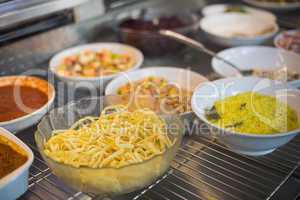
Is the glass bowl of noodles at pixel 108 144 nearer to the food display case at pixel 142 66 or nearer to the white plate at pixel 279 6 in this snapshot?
the food display case at pixel 142 66

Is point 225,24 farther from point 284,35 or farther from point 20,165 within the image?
point 20,165

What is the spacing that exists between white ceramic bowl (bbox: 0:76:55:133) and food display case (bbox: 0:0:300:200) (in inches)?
1.7

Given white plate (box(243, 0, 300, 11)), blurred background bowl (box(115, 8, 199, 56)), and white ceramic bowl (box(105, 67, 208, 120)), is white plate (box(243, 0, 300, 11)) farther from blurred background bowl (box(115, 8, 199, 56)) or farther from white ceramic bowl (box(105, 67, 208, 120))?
white ceramic bowl (box(105, 67, 208, 120))

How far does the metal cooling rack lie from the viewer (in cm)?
98

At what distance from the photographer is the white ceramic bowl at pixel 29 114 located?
1.13 metres

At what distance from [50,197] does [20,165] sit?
0.37ft

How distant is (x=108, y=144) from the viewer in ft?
3.30

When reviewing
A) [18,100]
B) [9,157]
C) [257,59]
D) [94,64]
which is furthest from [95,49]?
[9,157]

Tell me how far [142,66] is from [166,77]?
0.57ft

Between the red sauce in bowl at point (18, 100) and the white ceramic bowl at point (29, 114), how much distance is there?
2cm

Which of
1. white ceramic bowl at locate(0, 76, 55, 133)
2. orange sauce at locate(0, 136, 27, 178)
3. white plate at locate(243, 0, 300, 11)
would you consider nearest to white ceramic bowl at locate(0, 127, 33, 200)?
orange sauce at locate(0, 136, 27, 178)

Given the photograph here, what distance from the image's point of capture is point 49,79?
57.8 inches

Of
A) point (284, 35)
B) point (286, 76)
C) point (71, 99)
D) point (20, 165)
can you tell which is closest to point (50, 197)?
point (20, 165)

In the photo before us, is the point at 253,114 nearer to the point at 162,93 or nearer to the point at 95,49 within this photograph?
the point at 162,93
